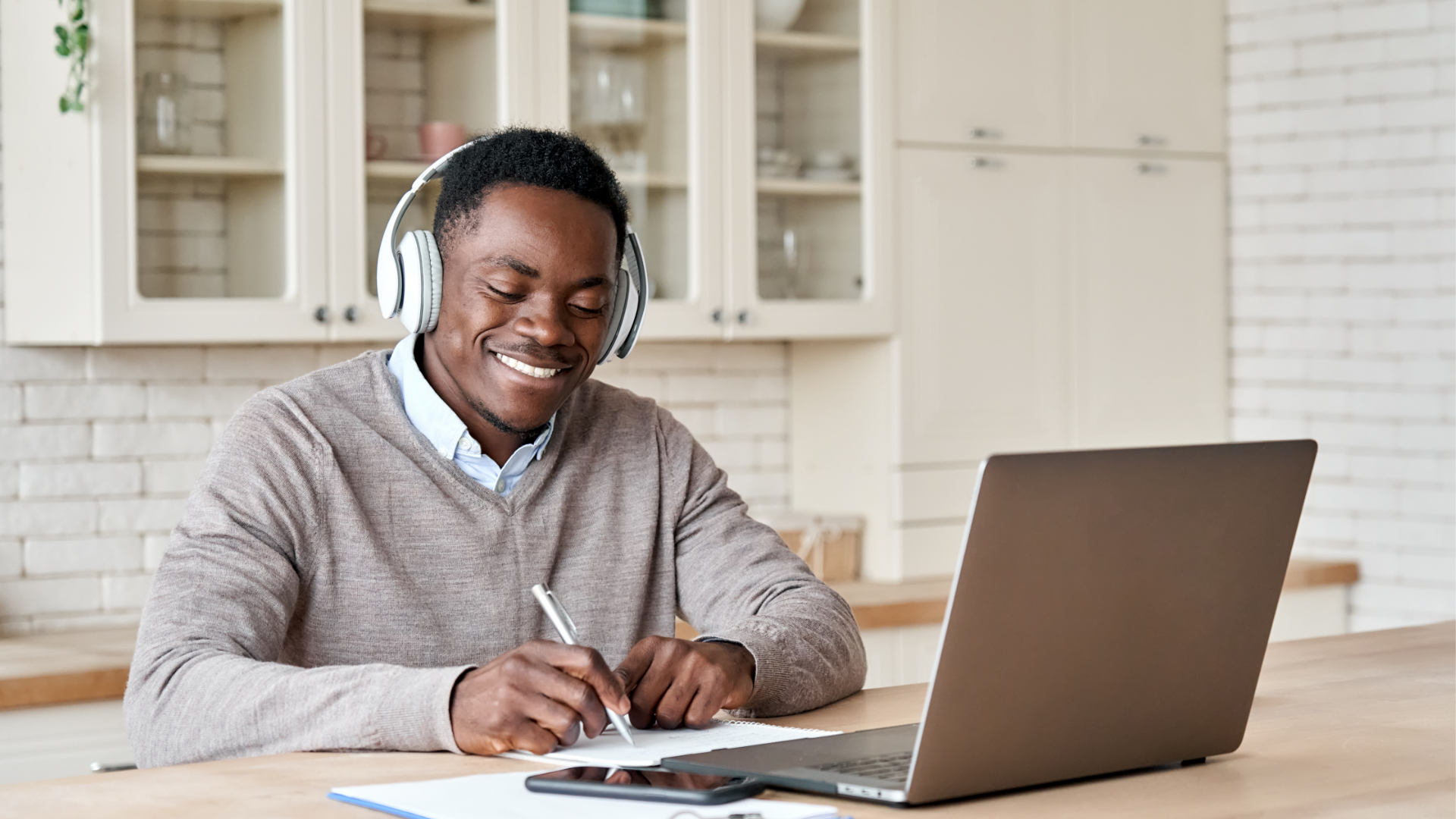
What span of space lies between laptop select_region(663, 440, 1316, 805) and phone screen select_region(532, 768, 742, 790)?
0.06 ft

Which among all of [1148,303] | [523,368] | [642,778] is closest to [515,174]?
[523,368]

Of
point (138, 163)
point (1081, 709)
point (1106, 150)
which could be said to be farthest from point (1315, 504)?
point (1081, 709)

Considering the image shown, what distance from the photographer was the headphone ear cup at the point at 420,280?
6.30 ft

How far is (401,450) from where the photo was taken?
188 cm

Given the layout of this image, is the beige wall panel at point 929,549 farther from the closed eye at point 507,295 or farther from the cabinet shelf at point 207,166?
the closed eye at point 507,295

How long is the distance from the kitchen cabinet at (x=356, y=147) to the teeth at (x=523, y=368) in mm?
1291

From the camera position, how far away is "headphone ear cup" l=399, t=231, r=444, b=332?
6.30 ft

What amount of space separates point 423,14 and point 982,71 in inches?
52.0

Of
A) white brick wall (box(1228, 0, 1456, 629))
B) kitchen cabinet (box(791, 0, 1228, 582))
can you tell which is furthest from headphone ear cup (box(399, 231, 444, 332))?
white brick wall (box(1228, 0, 1456, 629))

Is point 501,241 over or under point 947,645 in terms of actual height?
over

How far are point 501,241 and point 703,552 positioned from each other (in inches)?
18.0

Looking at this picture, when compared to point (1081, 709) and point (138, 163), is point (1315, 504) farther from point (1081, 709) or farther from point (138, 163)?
point (1081, 709)

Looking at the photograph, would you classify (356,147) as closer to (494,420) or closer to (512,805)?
(494,420)

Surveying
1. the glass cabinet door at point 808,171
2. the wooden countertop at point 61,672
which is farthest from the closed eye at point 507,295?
the glass cabinet door at point 808,171
